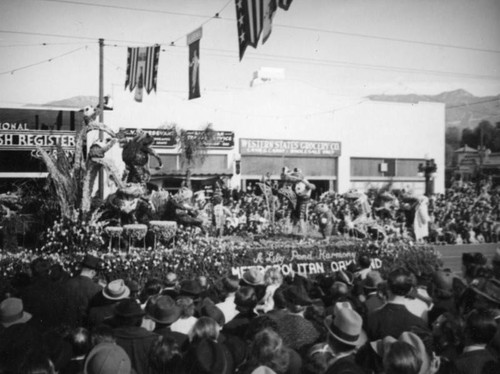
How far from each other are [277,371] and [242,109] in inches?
987

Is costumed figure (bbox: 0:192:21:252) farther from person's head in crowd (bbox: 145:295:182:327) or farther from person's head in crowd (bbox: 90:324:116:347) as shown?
person's head in crowd (bbox: 90:324:116:347)

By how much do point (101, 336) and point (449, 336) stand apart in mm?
2523

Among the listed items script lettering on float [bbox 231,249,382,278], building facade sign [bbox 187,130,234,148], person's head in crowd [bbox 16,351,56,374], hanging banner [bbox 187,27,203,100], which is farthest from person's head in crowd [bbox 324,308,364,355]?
building facade sign [bbox 187,130,234,148]

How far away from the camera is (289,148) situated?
2914 centimetres

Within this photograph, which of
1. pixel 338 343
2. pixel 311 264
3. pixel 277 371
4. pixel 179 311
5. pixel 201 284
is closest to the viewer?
pixel 277 371

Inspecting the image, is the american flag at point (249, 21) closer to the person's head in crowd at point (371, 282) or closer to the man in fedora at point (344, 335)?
the person's head in crowd at point (371, 282)

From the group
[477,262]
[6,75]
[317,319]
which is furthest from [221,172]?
[317,319]

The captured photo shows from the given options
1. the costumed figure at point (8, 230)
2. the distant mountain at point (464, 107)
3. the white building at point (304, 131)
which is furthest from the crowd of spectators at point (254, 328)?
the white building at point (304, 131)

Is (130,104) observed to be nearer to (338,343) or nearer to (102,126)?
(102,126)

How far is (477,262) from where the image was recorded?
6.77 m

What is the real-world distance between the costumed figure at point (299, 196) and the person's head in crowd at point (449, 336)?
10930 millimetres

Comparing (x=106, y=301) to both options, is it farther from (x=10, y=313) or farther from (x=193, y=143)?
(x=193, y=143)

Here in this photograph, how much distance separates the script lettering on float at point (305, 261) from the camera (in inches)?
465

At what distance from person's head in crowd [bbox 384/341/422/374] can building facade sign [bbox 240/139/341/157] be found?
81.6ft
